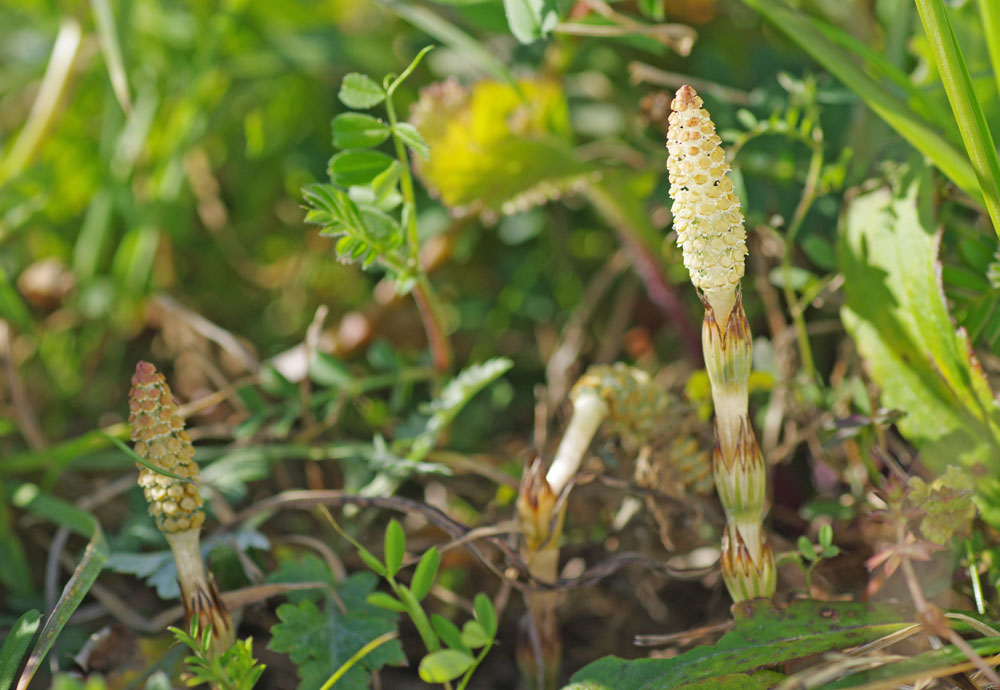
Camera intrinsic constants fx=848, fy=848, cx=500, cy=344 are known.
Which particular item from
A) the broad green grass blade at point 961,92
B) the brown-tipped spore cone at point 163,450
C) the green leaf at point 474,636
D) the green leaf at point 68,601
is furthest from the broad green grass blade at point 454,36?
the green leaf at point 68,601

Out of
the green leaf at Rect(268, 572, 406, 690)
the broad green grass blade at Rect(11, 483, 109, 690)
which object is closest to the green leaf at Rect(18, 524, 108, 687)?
the broad green grass blade at Rect(11, 483, 109, 690)

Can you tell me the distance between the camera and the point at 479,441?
164 centimetres

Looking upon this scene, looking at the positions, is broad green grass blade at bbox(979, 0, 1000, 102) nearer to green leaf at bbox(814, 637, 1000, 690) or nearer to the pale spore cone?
the pale spore cone

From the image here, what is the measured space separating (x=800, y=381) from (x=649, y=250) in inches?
16.5

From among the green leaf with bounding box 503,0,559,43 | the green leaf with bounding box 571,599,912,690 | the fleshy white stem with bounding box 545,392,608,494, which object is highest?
the green leaf with bounding box 503,0,559,43

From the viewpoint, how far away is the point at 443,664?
958mm

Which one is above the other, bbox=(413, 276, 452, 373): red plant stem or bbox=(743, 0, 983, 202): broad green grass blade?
bbox=(743, 0, 983, 202): broad green grass blade

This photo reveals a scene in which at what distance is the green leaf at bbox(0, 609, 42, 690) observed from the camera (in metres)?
1.02

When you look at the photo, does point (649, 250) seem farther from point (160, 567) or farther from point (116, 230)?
point (116, 230)

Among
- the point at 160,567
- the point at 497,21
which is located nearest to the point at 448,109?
the point at 497,21

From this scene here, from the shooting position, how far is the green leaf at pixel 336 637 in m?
1.07

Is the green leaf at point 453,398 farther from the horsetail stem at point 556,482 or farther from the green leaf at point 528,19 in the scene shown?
the green leaf at point 528,19

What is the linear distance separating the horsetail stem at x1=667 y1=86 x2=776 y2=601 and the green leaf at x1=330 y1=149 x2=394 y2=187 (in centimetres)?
45

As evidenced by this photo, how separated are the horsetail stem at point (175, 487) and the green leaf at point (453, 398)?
34 cm
